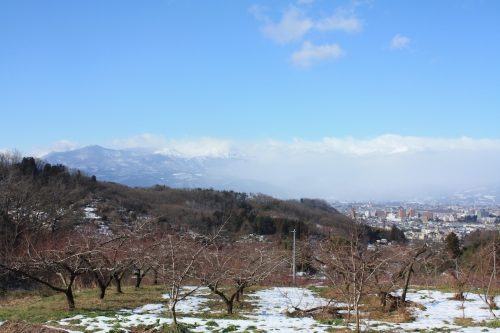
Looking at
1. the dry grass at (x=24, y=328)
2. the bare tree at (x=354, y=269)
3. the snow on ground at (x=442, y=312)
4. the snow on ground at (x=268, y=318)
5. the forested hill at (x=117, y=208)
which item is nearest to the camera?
the bare tree at (x=354, y=269)

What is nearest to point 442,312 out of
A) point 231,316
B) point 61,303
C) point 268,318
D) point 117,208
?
point 268,318

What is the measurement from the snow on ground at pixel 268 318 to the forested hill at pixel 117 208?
3.58 m

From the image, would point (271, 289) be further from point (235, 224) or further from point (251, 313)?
point (235, 224)

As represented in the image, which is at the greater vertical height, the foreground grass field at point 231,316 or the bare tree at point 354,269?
the bare tree at point 354,269

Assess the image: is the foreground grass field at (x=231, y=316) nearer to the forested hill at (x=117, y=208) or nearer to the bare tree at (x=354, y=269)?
the bare tree at (x=354, y=269)

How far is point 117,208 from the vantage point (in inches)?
2498

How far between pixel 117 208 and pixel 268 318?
176 feet

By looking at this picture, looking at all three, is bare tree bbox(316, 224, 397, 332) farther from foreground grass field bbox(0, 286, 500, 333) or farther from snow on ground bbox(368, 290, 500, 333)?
snow on ground bbox(368, 290, 500, 333)

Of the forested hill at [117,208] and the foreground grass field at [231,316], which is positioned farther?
the forested hill at [117,208]

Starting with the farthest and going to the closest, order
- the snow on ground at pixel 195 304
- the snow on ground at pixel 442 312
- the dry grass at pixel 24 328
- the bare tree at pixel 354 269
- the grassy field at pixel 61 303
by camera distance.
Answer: the snow on ground at pixel 195 304
the grassy field at pixel 61 303
the snow on ground at pixel 442 312
the dry grass at pixel 24 328
the bare tree at pixel 354 269

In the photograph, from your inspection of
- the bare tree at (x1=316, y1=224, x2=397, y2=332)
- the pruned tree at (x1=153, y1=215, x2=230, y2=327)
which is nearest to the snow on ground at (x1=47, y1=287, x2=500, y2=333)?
the pruned tree at (x1=153, y1=215, x2=230, y2=327)

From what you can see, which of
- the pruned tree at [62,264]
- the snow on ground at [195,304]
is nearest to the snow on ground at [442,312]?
the snow on ground at [195,304]

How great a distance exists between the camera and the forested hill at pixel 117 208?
130ft

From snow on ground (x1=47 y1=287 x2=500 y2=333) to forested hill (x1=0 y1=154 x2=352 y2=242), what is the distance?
3577mm
